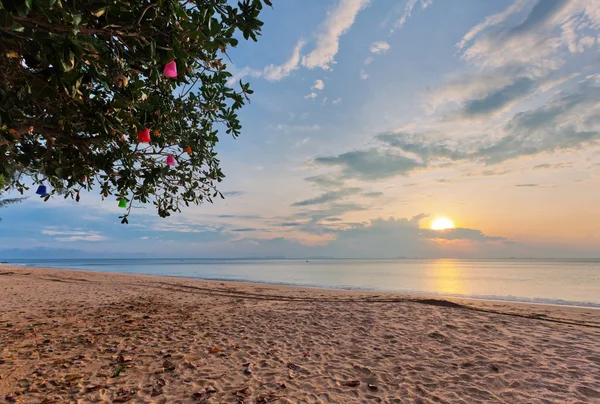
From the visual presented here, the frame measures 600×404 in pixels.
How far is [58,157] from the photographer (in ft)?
11.5

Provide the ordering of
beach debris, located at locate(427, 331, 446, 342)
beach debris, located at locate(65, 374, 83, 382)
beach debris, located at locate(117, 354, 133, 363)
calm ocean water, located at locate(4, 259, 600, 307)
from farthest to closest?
calm ocean water, located at locate(4, 259, 600, 307)
beach debris, located at locate(427, 331, 446, 342)
beach debris, located at locate(117, 354, 133, 363)
beach debris, located at locate(65, 374, 83, 382)

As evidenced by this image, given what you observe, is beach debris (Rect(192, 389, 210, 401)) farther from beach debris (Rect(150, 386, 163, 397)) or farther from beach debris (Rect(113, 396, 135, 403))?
beach debris (Rect(113, 396, 135, 403))

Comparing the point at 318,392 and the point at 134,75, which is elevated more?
the point at 134,75

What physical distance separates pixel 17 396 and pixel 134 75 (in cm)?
387

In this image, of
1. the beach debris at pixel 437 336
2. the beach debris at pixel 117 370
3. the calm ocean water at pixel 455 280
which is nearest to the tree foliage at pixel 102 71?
the beach debris at pixel 117 370

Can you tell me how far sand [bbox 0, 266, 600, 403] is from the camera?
3697 millimetres

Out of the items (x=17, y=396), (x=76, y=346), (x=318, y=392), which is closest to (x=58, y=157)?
(x=17, y=396)

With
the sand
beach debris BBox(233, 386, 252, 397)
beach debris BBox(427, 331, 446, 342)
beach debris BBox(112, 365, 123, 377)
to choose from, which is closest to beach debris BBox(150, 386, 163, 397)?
the sand

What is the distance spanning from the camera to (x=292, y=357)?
16.3 feet

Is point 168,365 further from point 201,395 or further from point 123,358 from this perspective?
point 201,395

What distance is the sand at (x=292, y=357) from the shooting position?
370 centimetres

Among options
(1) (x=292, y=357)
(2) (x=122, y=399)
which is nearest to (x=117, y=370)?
(2) (x=122, y=399)

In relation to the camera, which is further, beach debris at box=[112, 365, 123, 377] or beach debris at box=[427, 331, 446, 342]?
beach debris at box=[427, 331, 446, 342]

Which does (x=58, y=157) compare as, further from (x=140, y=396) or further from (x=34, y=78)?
(x=140, y=396)
